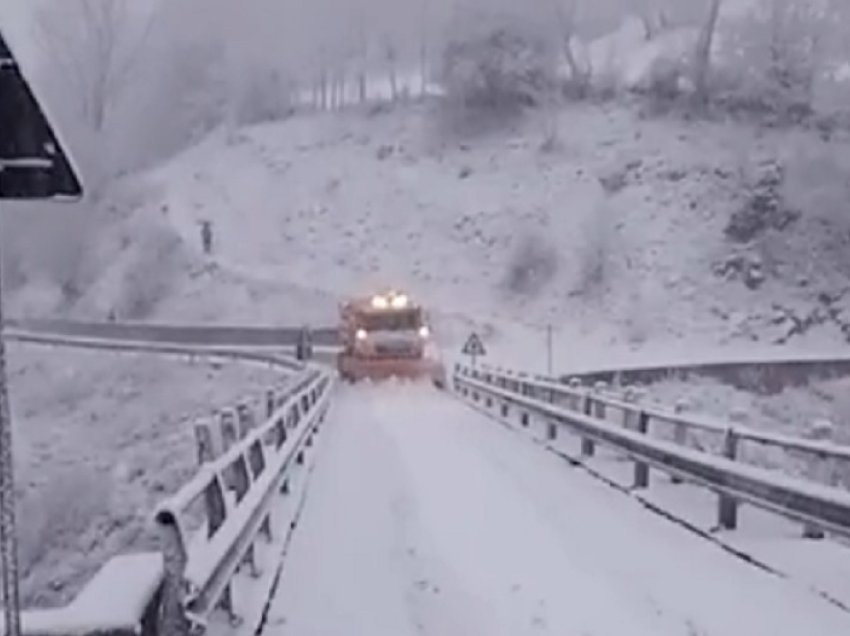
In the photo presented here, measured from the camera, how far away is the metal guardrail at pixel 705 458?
41.7 ft

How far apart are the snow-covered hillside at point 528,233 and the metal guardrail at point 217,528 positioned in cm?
5794

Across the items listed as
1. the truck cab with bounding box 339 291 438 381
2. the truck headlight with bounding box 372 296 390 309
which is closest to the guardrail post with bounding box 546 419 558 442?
the truck cab with bounding box 339 291 438 381

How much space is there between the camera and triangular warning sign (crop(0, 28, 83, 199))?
17.2 feet

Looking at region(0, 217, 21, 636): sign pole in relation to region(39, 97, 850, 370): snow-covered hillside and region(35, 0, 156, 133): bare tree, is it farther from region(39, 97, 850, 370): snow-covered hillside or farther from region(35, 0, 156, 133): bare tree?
region(35, 0, 156, 133): bare tree

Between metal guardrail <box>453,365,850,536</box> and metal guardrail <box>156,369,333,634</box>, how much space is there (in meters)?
3.98

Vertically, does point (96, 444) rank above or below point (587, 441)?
below

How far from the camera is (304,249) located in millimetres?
89188

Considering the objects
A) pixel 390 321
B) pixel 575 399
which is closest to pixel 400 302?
pixel 390 321

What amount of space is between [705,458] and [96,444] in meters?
37.8

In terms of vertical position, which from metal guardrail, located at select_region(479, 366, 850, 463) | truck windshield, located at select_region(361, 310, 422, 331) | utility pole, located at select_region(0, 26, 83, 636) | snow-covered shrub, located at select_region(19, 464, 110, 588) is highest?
truck windshield, located at select_region(361, 310, 422, 331)

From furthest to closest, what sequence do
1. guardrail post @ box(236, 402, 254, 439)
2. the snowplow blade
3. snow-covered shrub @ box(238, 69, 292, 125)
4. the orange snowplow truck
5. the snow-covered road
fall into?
snow-covered shrub @ box(238, 69, 292, 125), the orange snowplow truck, the snowplow blade, guardrail post @ box(236, 402, 254, 439), the snow-covered road

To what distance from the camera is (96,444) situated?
51.4m

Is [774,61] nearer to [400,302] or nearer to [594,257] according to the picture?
[594,257]

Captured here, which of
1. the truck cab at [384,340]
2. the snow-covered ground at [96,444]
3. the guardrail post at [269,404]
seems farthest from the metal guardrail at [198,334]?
the guardrail post at [269,404]
